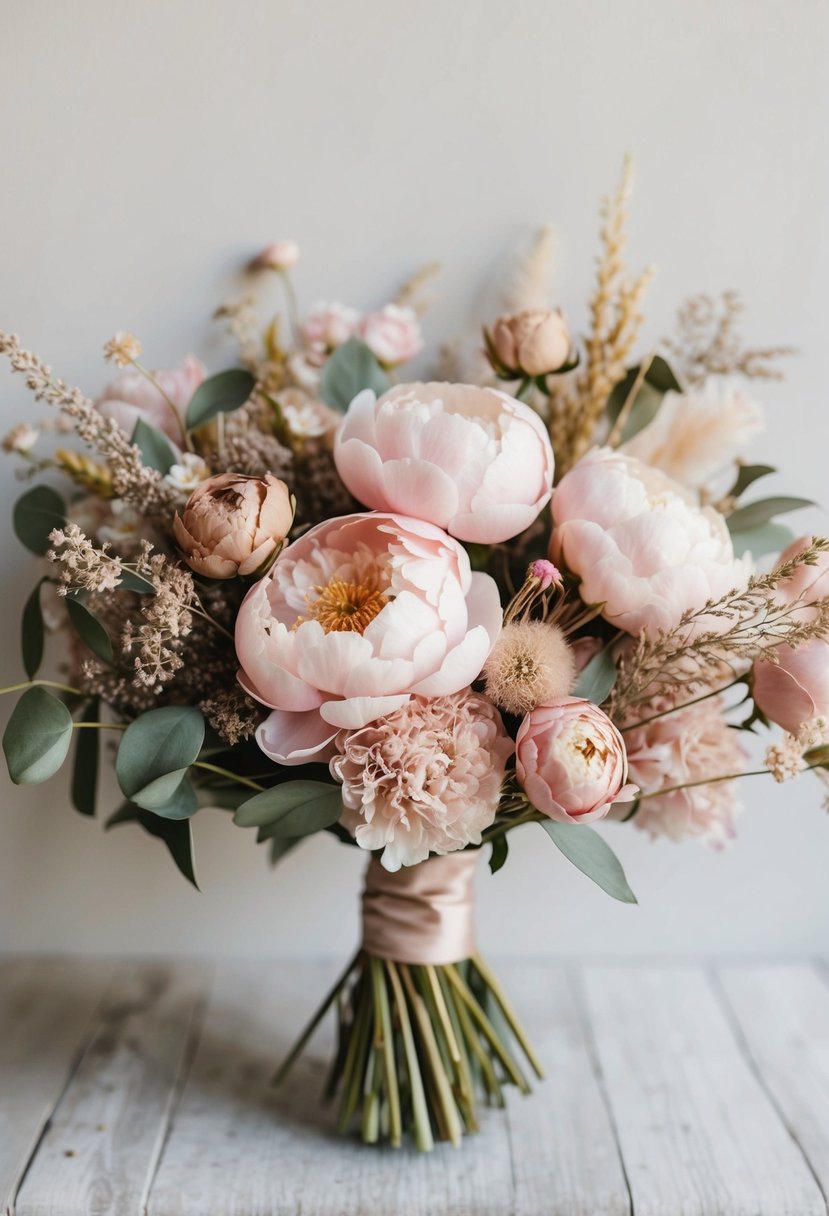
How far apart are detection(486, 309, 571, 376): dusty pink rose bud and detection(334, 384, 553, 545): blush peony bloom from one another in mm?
102

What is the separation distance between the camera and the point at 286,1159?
790 mm

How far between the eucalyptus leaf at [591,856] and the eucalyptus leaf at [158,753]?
0.25 metres

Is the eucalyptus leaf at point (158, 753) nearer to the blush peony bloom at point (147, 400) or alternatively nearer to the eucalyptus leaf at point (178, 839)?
the eucalyptus leaf at point (178, 839)

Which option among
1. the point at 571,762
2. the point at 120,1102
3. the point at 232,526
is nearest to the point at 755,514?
the point at 571,762

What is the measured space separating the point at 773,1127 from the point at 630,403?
0.63 metres

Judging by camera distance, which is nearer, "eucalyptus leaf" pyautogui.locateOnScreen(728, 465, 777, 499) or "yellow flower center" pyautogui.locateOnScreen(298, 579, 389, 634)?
"yellow flower center" pyautogui.locateOnScreen(298, 579, 389, 634)

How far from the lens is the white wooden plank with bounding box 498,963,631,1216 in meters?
0.75

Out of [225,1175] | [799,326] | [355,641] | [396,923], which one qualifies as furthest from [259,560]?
[799,326]

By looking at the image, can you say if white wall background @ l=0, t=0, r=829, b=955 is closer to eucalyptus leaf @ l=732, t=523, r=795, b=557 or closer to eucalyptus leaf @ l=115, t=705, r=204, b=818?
eucalyptus leaf @ l=732, t=523, r=795, b=557

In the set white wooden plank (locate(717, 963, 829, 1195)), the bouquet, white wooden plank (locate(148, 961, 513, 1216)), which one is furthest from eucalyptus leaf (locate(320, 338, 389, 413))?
white wooden plank (locate(717, 963, 829, 1195))

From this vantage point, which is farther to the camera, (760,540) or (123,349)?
(760,540)

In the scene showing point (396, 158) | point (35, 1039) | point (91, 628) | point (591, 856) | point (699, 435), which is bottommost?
point (35, 1039)

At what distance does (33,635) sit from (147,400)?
0.21 meters

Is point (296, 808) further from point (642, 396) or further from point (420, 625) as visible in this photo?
point (642, 396)
